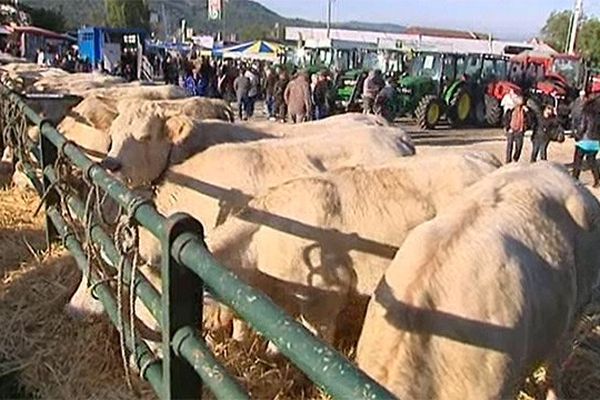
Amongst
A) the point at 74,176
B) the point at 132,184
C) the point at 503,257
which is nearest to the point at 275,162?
the point at 132,184

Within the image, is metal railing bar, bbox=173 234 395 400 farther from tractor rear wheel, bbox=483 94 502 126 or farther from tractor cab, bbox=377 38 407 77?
tractor cab, bbox=377 38 407 77

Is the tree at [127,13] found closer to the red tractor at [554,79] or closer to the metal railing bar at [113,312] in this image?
the red tractor at [554,79]

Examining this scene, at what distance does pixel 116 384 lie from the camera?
152 inches

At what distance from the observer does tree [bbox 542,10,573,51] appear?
8764cm

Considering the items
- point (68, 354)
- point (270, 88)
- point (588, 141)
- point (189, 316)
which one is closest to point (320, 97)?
point (270, 88)

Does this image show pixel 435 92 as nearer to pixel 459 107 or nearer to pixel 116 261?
pixel 459 107

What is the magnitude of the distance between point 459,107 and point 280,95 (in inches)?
241

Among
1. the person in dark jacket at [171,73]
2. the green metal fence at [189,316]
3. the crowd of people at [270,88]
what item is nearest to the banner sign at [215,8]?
the person in dark jacket at [171,73]

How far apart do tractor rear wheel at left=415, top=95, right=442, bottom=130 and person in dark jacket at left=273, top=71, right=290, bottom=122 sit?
4116 mm

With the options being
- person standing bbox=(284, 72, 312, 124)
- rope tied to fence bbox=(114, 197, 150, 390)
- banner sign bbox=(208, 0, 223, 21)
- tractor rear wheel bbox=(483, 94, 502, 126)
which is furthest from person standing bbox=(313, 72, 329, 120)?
banner sign bbox=(208, 0, 223, 21)

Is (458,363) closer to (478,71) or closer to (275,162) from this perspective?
(275,162)

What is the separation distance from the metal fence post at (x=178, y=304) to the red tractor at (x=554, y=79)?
890 inches

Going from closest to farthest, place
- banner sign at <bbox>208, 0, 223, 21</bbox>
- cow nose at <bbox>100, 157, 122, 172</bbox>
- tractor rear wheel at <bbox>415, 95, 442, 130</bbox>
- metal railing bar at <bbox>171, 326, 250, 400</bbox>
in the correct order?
1. metal railing bar at <bbox>171, 326, 250, 400</bbox>
2. cow nose at <bbox>100, 157, 122, 172</bbox>
3. tractor rear wheel at <bbox>415, 95, 442, 130</bbox>
4. banner sign at <bbox>208, 0, 223, 21</bbox>

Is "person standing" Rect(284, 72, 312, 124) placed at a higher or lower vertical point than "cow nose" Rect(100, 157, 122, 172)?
lower
